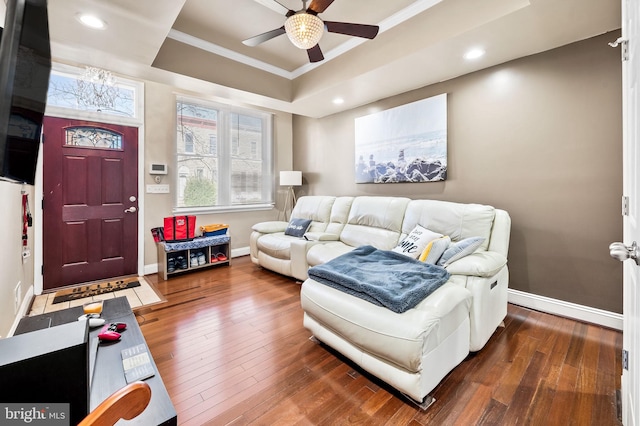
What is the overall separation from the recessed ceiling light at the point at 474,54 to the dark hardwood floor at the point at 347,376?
2.45 metres

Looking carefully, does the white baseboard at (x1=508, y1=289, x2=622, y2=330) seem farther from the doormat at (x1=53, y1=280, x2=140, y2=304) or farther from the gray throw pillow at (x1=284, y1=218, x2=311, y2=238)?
the doormat at (x1=53, y1=280, x2=140, y2=304)

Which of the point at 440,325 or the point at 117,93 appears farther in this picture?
the point at 117,93

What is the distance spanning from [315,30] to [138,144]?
9.83 feet

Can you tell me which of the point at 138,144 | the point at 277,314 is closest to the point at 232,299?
the point at 277,314

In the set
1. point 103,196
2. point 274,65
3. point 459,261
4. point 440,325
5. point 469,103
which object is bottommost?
point 440,325

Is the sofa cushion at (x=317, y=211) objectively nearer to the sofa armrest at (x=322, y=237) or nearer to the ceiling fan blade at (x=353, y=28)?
the sofa armrest at (x=322, y=237)

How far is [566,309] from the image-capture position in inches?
95.0

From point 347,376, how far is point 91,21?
128 inches

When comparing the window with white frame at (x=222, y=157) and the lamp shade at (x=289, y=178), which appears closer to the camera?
the window with white frame at (x=222, y=157)

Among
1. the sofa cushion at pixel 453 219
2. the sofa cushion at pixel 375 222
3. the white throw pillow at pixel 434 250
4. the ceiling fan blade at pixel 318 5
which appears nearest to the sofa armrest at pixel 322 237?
the sofa cushion at pixel 375 222

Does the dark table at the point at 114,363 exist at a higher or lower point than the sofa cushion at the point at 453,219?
lower

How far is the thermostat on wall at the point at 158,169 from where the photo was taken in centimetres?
376

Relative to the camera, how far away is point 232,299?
291 cm

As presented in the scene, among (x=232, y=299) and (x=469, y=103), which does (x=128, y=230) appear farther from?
(x=469, y=103)
